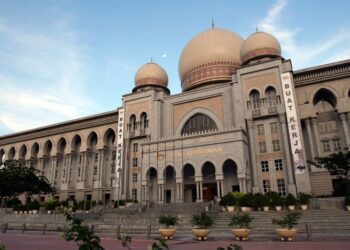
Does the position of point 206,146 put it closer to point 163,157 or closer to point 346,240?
point 163,157

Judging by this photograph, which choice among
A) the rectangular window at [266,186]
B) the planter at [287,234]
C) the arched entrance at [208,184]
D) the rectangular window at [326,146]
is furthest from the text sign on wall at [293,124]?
the planter at [287,234]

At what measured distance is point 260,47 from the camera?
100 feet

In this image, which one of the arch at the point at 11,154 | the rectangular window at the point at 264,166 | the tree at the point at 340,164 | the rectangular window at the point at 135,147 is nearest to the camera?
the tree at the point at 340,164

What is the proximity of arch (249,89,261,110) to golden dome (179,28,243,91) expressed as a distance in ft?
17.9

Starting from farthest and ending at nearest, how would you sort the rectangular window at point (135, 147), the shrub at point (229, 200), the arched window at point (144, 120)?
the arched window at point (144, 120), the rectangular window at point (135, 147), the shrub at point (229, 200)

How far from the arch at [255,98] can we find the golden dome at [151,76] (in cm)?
1245

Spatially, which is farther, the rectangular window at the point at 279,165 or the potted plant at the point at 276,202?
the rectangular window at the point at 279,165

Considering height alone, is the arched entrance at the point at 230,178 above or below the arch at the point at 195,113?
below

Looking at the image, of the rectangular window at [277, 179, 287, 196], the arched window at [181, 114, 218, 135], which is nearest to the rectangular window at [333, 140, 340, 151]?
the rectangular window at [277, 179, 287, 196]

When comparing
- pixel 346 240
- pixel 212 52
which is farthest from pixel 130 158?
pixel 346 240

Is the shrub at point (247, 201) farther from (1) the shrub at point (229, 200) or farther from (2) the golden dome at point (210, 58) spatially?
(2) the golden dome at point (210, 58)

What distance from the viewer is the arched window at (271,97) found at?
2773cm

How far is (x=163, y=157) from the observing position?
93.2 feet

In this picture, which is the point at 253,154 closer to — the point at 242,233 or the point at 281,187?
the point at 281,187
